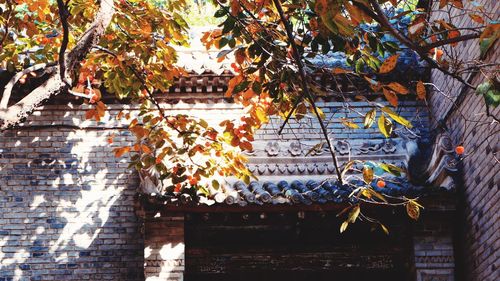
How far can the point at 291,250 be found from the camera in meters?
9.51

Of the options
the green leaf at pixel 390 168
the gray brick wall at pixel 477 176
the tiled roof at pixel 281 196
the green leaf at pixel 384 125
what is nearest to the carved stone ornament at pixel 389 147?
the gray brick wall at pixel 477 176

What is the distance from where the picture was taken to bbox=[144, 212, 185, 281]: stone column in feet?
28.3

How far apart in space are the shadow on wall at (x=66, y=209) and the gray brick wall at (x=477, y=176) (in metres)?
3.92

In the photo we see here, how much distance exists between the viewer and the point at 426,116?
10.3 metres

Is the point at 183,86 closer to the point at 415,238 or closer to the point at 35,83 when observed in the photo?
the point at 35,83

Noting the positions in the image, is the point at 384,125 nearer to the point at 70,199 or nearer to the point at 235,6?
the point at 235,6

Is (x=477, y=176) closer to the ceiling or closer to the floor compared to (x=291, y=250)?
closer to the ceiling

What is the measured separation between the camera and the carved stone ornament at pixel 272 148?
998cm

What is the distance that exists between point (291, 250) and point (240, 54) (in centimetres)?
441

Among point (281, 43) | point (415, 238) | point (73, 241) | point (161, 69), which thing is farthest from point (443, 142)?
point (73, 241)

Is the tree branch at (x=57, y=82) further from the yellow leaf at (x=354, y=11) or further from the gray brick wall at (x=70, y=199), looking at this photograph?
the gray brick wall at (x=70, y=199)

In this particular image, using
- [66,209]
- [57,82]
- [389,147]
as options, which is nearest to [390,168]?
[57,82]

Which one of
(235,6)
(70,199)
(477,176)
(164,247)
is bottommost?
(164,247)

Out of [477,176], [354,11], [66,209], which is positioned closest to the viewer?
[354,11]
